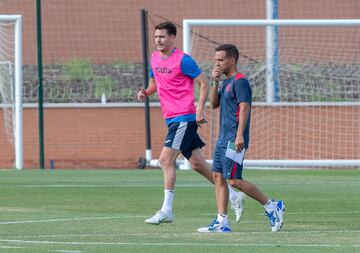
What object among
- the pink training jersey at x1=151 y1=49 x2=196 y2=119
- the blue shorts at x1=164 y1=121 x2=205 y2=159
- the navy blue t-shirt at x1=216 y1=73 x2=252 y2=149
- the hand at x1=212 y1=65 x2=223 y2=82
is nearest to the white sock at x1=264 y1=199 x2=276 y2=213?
the navy blue t-shirt at x1=216 y1=73 x2=252 y2=149

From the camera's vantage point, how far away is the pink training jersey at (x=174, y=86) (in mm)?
13250

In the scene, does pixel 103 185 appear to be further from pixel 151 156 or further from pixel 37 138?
pixel 37 138

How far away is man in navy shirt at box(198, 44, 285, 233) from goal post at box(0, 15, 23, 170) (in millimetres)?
12636

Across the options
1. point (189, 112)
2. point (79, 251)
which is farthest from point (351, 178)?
point (79, 251)

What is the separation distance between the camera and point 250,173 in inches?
906

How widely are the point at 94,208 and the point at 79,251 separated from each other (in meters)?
5.17

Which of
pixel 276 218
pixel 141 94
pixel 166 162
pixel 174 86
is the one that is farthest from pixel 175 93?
pixel 276 218

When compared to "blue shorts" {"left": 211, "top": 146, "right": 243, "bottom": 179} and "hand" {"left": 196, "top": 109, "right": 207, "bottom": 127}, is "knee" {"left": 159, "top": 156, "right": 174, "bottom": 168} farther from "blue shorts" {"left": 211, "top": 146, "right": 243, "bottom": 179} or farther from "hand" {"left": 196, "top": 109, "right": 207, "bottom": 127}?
"blue shorts" {"left": 211, "top": 146, "right": 243, "bottom": 179}

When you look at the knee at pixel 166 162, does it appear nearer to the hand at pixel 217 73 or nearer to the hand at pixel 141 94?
the hand at pixel 141 94

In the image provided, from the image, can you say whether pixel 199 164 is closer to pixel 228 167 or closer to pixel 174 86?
pixel 174 86

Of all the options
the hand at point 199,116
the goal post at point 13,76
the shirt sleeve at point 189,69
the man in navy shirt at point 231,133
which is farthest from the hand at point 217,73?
the goal post at point 13,76

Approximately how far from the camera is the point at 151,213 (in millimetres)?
14430

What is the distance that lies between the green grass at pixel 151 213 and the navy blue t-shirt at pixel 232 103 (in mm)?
994

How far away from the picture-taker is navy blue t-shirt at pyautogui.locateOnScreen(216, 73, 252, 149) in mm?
12055
